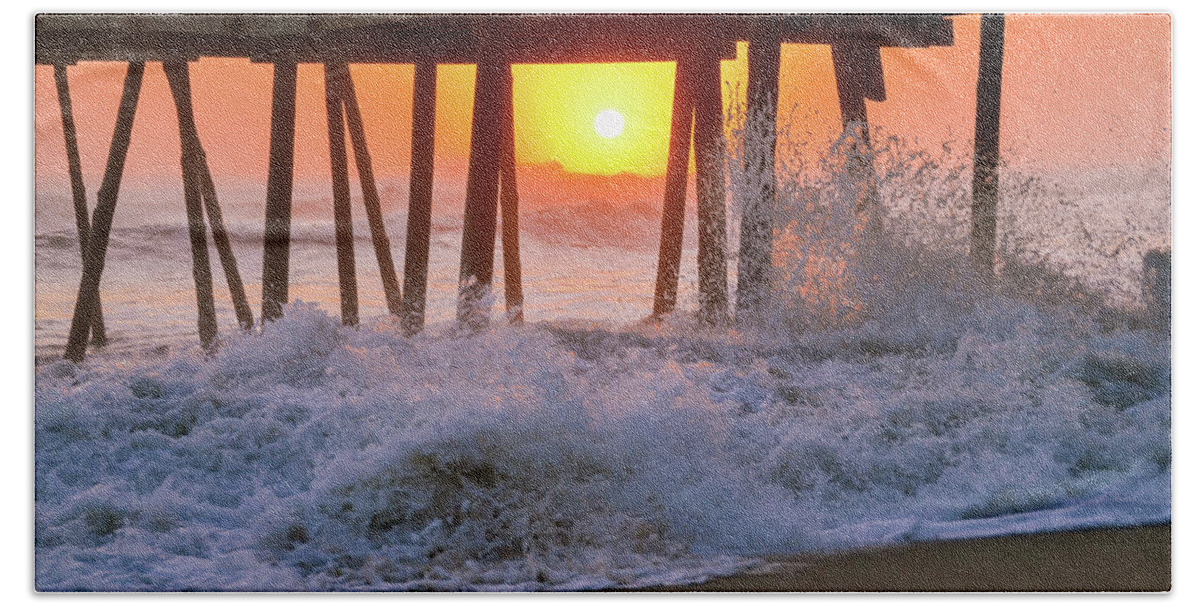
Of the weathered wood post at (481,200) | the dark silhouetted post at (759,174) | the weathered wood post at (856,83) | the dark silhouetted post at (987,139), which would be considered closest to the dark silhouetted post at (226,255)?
the weathered wood post at (481,200)

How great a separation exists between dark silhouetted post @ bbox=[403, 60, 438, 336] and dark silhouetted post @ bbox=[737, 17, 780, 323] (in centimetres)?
90

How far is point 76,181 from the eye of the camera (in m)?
3.51

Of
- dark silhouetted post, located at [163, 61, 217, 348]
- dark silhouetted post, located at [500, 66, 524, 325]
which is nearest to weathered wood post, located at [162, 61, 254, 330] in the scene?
dark silhouetted post, located at [163, 61, 217, 348]

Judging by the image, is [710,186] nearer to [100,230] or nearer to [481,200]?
[481,200]

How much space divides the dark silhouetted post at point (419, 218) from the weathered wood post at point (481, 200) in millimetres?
107

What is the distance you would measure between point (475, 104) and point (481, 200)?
0.91ft

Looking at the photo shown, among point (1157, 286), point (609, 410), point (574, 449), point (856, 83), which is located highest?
point (856, 83)

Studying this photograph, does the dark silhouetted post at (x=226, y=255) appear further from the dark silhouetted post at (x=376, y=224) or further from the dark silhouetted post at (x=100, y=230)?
the dark silhouetted post at (x=376, y=224)

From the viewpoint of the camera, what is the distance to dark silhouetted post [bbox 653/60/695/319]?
11.5 feet

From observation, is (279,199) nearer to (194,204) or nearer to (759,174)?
(194,204)

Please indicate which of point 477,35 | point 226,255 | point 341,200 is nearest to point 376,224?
point 341,200

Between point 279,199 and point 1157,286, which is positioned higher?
point 279,199

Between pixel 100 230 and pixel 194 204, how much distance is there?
274 millimetres

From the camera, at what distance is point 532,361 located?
3502 millimetres
